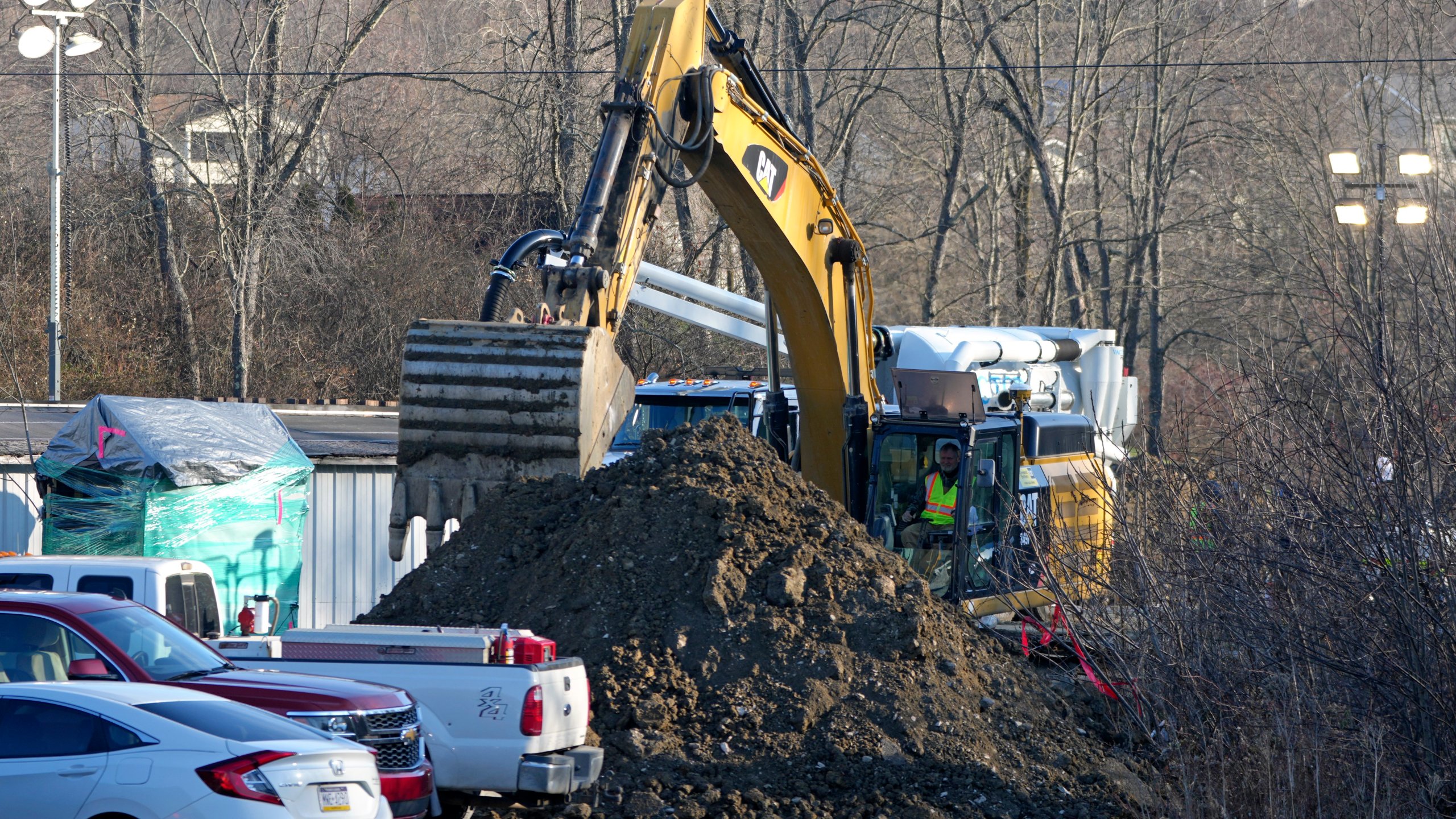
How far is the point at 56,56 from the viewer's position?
24875mm

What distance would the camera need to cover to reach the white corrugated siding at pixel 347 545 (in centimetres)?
1756

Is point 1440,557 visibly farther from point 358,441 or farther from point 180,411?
point 358,441

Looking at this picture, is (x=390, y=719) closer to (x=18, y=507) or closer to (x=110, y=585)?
(x=110, y=585)

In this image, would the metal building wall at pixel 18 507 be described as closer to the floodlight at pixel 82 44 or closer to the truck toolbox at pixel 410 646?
the truck toolbox at pixel 410 646

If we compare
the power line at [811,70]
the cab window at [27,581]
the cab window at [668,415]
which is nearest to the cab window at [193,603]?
the cab window at [27,581]

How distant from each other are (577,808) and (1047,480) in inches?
271

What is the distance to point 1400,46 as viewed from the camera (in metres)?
27.6

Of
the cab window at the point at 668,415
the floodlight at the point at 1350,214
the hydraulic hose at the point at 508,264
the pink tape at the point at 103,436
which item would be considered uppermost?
the floodlight at the point at 1350,214

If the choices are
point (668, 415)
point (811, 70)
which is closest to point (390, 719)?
point (668, 415)

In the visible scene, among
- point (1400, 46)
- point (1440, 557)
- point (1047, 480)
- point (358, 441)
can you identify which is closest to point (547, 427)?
point (1440, 557)

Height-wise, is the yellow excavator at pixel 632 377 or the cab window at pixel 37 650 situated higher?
the yellow excavator at pixel 632 377

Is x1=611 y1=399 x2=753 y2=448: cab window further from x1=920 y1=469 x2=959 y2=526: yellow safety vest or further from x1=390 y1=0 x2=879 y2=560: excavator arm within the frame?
x1=920 y1=469 x2=959 y2=526: yellow safety vest

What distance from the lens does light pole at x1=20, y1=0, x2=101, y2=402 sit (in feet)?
76.2

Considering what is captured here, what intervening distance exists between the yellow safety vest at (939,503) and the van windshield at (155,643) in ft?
21.9
